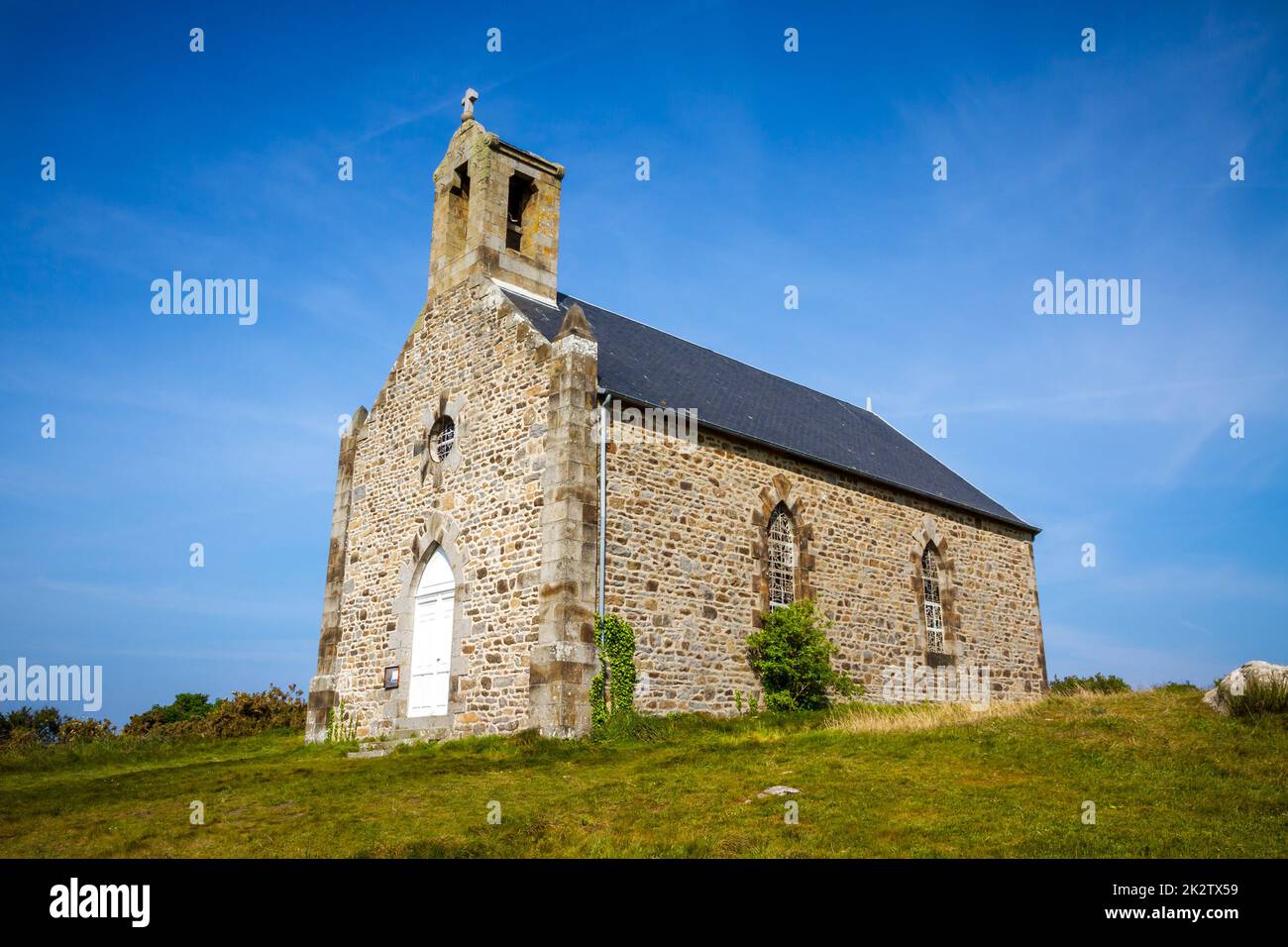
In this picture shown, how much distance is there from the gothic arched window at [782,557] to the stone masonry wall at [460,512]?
5333 mm

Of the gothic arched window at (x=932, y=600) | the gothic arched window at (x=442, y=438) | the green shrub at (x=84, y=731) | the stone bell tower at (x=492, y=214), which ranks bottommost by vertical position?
the green shrub at (x=84, y=731)

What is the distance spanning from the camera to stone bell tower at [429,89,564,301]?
1936 centimetres

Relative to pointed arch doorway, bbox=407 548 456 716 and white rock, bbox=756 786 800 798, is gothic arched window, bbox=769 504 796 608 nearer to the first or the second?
pointed arch doorway, bbox=407 548 456 716

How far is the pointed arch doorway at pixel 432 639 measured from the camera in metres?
16.7

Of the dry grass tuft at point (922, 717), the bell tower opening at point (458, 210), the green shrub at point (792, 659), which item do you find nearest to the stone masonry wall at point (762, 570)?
the green shrub at point (792, 659)

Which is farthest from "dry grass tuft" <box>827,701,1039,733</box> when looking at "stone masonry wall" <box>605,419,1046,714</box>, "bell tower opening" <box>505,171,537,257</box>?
"bell tower opening" <box>505,171,537,257</box>

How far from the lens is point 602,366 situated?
1731cm

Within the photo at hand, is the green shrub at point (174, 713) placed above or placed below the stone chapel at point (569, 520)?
below

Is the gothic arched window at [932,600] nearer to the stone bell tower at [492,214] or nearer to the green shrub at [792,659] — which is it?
the green shrub at [792,659]

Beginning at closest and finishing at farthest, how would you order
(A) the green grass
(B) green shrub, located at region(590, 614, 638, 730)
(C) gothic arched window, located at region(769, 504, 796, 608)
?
(A) the green grass
(B) green shrub, located at region(590, 614, 638, 730)
(C) gothic arched window, located at region(769, 504, 796, 608)

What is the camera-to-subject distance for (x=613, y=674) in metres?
14.8

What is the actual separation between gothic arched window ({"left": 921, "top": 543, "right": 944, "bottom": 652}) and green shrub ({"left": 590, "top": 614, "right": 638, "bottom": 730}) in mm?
9291

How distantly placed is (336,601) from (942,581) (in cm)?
1373
